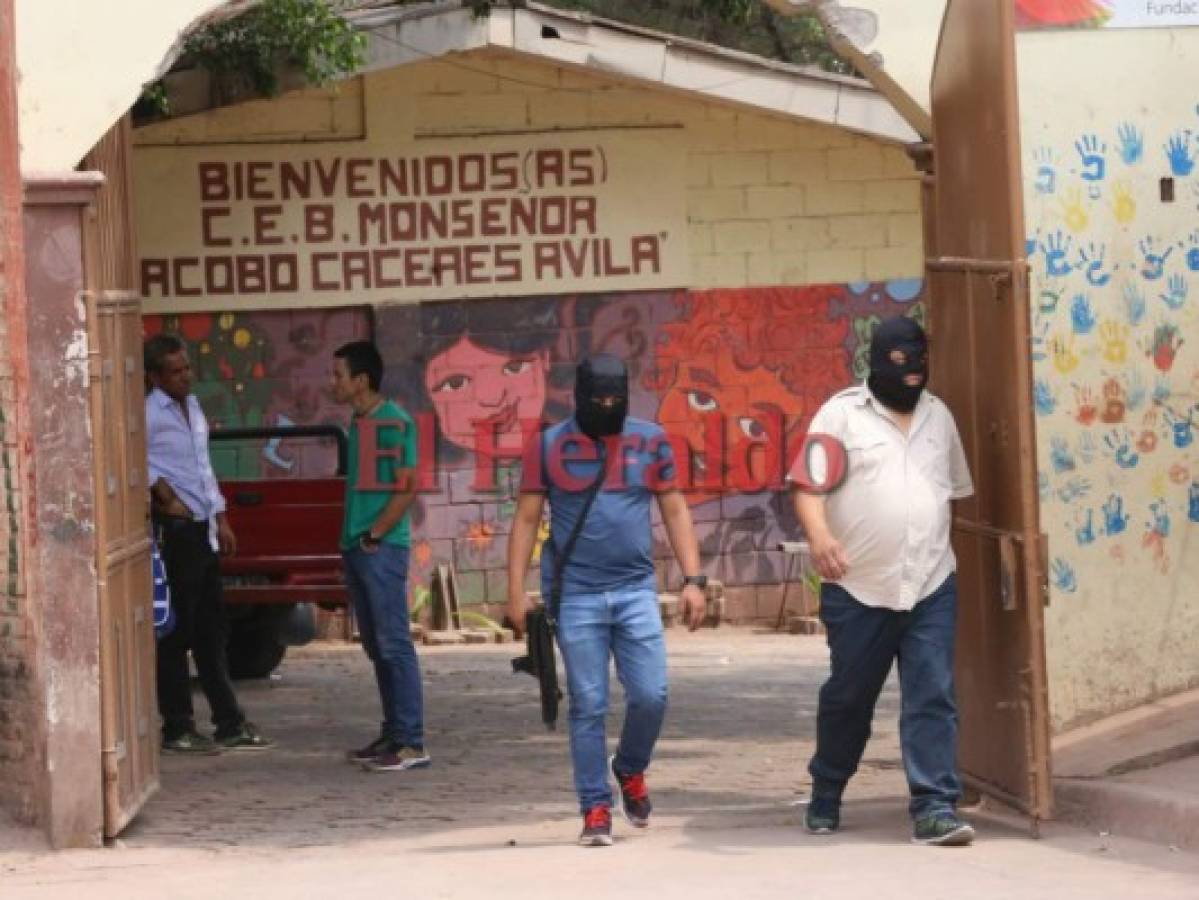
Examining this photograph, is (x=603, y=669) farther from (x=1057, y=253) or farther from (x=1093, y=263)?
(x=1093, y=263)

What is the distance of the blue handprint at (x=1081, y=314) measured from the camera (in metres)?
10.4

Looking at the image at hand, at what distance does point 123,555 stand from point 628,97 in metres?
9.70

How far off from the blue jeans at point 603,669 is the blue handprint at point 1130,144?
104 inches

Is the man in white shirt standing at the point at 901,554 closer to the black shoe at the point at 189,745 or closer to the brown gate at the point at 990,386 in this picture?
the brown gate at the point at 990,386

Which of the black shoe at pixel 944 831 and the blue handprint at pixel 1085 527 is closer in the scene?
the black shoe at pixel 944 831

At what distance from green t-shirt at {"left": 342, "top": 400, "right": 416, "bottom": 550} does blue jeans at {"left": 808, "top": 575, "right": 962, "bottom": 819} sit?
9.56 ft

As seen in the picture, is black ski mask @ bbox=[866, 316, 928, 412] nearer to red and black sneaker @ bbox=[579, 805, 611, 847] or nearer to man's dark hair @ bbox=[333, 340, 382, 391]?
red and black sneaker @ bbox=[579, 805, 611, 847]

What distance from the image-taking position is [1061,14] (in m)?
10.5

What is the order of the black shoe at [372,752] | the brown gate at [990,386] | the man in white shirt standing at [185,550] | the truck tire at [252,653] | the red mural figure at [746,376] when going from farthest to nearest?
the red mural figure at [746,376] < the truck tire at [252,653] < the man in white shirt standing at [185,550] < the black shoe at [372,752] < the brown gate at [990,386]

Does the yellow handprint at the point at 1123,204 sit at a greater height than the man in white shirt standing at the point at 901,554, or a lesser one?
greater


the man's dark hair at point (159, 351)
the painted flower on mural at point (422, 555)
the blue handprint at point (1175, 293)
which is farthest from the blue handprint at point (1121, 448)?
the painted flower on mural at point (422, 555)

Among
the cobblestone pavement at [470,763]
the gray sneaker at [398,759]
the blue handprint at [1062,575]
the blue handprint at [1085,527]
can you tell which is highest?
the blue handprint at [1085,527]

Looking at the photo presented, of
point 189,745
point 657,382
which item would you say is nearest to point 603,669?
point 189,745

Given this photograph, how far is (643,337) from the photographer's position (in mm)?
19172
